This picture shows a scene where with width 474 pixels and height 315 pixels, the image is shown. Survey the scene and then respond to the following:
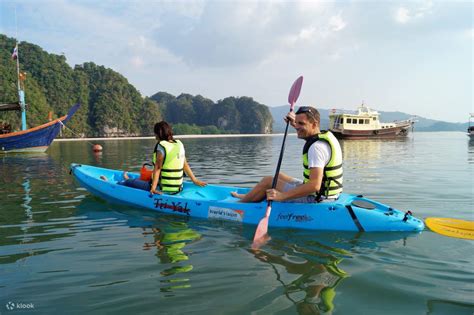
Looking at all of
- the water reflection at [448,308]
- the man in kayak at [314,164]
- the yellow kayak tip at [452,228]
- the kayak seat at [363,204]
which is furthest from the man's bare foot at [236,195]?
the water reflection at [448,308]

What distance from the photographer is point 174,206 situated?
24.7 feet

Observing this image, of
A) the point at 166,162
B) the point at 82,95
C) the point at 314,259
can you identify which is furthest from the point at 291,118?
the point at 82,95

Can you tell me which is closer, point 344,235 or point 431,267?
point 431,267

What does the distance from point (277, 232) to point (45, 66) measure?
418 ft

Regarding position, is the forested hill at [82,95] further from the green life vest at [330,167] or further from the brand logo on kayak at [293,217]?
the green life vest at [330,167]

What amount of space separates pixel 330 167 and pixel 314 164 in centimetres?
42

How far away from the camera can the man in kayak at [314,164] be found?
543cm

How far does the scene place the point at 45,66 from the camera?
112 meters

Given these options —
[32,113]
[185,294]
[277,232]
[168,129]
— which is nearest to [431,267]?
[277,232]

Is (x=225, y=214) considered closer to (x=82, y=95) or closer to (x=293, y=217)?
(x=293, y=217)

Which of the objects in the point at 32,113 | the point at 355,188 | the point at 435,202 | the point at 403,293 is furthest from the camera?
the point at 32,113

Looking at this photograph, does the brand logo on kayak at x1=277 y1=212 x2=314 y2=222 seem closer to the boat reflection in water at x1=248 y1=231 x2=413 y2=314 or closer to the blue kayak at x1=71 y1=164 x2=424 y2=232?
the blue kayak at x1=71 y1=164 x2=424 y2=232

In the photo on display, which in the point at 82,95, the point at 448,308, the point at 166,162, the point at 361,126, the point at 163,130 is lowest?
the point at 448,308

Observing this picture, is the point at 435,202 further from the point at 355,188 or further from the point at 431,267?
the point at 431,267
